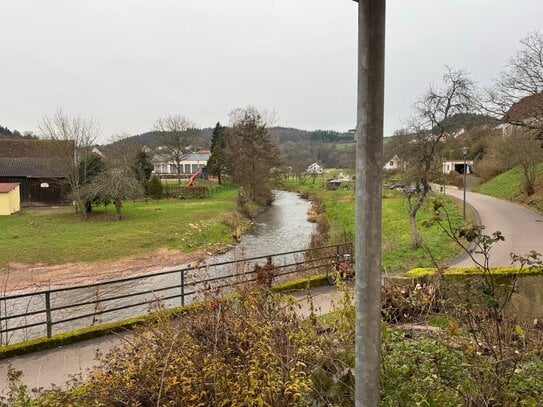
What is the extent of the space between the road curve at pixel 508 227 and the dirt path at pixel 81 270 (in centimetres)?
1133

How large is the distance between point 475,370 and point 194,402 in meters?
2.02

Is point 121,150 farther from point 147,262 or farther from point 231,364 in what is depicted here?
point 231,364

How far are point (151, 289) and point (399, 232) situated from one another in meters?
12.4

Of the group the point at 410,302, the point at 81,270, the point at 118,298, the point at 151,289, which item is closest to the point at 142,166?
the point at 81,270

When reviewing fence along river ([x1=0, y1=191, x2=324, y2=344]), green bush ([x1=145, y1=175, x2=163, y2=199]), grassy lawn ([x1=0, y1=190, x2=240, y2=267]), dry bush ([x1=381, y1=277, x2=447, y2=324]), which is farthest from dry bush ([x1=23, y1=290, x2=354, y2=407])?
green bush ([x1=145, y1=175, x2=163, y2=199])

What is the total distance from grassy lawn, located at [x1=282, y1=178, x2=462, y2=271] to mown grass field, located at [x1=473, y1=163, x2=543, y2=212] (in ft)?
13.1

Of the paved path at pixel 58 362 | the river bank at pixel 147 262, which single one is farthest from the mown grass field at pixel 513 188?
the paved path at pixel 58 362

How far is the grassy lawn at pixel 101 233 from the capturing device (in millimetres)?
17203

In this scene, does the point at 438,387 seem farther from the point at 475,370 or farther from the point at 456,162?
the point at 456,162

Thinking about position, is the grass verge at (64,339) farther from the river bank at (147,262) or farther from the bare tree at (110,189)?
the bare tree at (110,189)

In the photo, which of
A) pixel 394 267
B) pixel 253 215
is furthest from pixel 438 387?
pixel 253 215

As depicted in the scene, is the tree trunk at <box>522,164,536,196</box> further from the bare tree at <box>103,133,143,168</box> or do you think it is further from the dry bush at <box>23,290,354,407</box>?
the bare tree at <box>103,133,143,168</box>

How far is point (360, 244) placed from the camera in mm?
1977

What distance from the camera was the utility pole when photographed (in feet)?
6.19
